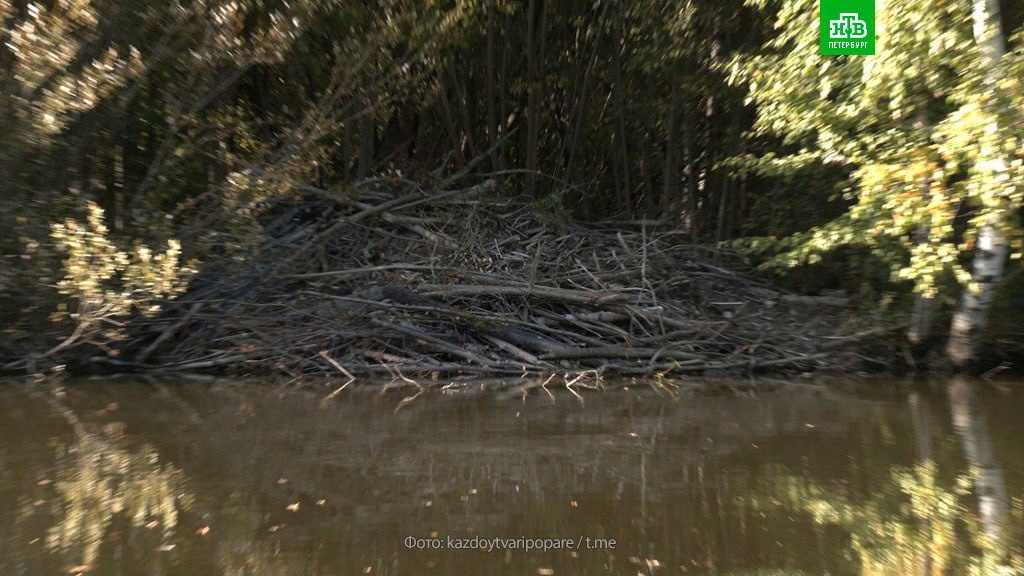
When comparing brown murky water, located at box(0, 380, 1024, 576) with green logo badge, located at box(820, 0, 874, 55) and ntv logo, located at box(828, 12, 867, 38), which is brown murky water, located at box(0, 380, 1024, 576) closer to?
green logo badge, located at box(820, 0, 874, 55)

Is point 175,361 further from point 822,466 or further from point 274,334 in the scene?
point 822,466

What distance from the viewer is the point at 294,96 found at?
9867 mm

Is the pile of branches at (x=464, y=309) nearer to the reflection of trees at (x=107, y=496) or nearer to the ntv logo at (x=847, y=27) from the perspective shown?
the reflection of trees at (x=107, y=496)

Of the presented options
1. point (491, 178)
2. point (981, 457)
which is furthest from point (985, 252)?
point (491, 178)

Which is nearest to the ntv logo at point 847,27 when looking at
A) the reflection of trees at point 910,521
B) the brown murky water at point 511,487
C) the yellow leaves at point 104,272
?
the brown murky water at point 511,487

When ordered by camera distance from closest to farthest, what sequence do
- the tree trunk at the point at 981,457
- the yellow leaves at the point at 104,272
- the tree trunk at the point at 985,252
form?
the tree trunk at the point at 981,457, the tree trunk at the point at 985,252, the yellow leaves at the point at 104,272

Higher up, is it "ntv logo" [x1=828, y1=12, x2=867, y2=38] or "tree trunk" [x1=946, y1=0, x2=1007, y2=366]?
"ntv logo" [x1=828, y1=12, x2=867, y2=38]

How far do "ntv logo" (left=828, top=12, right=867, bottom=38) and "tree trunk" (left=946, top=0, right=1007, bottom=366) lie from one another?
3.11ft

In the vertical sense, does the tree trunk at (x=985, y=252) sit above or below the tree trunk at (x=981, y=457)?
above

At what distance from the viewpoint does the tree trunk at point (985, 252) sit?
630 cm

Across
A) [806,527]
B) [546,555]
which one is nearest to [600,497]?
[546,555]

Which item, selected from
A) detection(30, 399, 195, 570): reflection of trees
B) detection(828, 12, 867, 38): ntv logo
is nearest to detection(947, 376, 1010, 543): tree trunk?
detection(828, 12, 867, 38): ntv logo

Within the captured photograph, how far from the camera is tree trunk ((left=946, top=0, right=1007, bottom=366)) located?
630cm

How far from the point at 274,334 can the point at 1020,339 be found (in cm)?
859
